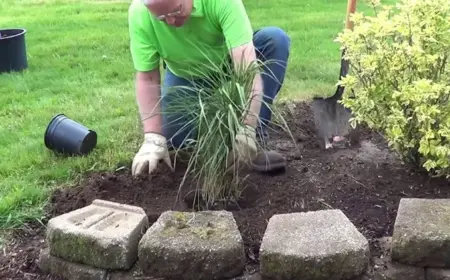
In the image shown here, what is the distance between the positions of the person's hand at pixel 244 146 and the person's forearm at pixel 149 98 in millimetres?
507

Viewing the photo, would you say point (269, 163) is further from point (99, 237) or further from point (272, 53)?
point (99, 237)

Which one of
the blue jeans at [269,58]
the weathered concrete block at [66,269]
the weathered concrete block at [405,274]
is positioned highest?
the blue jeans at [269,58]

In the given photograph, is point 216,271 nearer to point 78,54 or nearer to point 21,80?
point 21,80

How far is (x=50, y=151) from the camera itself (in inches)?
129

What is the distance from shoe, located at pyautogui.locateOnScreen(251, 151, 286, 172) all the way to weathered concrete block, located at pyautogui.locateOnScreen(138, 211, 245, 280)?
665 mm

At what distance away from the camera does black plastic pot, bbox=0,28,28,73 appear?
4.89 m

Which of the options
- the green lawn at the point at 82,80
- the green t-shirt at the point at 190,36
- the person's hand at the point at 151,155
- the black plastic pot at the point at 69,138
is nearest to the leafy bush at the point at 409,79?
the green t-shirt at the point at 190,36

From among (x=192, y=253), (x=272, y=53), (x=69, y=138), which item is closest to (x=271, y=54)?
(x=272, y=53)

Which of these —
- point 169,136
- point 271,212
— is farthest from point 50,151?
point 271,212

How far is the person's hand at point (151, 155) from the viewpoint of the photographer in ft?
9.02

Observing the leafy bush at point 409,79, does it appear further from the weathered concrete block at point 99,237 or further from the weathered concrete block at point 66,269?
the weathered concrete block at point 66,269

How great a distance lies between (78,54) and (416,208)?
3.99 metres

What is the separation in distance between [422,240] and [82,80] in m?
3.30

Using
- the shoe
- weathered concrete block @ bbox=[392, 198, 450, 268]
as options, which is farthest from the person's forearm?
weathered concrete block @ bbox=[392, 198, 450, 268]
